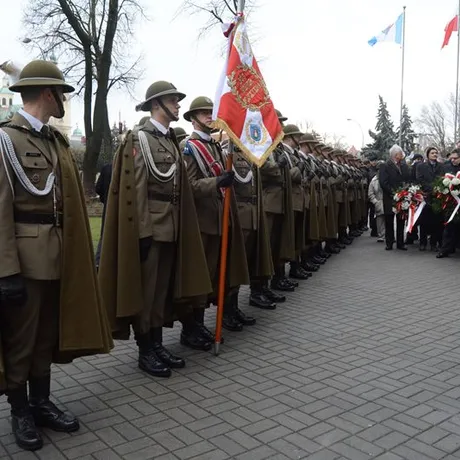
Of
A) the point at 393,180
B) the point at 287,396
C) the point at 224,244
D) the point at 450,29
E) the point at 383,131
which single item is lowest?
the point at 287,396

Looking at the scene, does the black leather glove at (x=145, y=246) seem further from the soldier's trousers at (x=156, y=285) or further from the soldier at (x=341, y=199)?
the soldier at (x=341, y=199)

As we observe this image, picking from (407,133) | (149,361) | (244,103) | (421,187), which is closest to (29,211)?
(149,361)

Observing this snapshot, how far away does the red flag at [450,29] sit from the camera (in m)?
27.8

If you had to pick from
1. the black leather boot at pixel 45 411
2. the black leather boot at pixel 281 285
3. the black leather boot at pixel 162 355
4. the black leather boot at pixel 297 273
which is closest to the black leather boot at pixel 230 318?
the black leather boot at pixel 162 355

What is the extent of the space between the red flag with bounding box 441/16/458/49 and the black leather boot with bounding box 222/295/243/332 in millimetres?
26364

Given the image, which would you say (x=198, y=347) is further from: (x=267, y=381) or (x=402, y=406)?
(x=402, y=406)

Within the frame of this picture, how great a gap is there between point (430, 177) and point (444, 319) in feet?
20.9

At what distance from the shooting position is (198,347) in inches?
208

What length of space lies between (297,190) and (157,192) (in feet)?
13.8

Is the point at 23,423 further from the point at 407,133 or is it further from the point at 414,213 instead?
the point at 407,133

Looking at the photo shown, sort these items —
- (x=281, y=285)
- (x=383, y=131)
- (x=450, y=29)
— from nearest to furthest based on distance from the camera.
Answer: (x=281, y=285) → (x=450, y=29) → (x=383, y=131)

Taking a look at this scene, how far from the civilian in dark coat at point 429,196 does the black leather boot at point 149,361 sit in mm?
8458

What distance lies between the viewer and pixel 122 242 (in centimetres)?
441

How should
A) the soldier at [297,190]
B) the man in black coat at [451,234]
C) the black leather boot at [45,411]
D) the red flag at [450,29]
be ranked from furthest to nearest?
1. the red flag at [450,29]
2. the man in black coat at [451,234]
3. the soldier at [297,190]
4. the black leather boot at [45,411]
